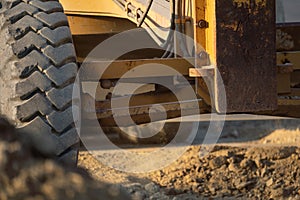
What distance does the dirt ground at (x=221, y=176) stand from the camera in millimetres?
4500

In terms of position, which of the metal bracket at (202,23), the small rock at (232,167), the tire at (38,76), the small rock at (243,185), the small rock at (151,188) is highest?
the metal bracket at (202,23)

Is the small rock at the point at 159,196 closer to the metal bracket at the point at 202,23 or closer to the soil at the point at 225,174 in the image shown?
the soil at the point at 225,174

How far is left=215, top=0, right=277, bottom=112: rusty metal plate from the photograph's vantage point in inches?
122

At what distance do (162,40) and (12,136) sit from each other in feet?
10.8

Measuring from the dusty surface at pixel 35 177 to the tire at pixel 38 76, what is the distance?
206 cm

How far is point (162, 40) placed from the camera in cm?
411

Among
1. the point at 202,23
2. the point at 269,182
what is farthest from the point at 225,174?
the point at 202,23

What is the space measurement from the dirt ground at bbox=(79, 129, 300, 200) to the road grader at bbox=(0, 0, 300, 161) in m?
1.04

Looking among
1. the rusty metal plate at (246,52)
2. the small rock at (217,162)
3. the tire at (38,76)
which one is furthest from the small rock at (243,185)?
the tire at (38,76)

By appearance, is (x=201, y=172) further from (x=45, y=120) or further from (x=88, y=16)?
(x=45, y=120)

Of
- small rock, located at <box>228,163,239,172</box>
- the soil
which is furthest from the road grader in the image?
small rock, located at <box>228,163,239,172</box>

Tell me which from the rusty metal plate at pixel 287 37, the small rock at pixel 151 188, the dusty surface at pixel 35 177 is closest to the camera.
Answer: the dusty surface at pixel 35 177

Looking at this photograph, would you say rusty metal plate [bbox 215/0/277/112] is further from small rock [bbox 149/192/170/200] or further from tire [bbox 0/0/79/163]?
small rock [bbox 149/192/170/200]

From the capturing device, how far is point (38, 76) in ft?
9.98
